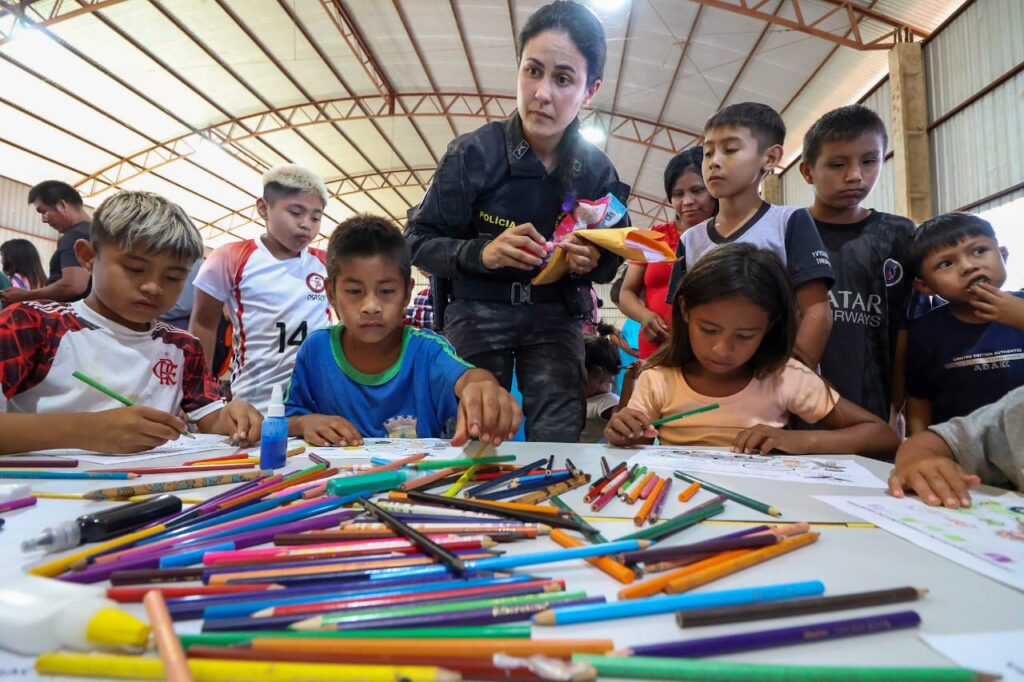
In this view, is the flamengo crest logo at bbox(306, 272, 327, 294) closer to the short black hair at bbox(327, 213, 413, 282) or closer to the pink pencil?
the short black hair at bbox(327, 213, 413, 282)

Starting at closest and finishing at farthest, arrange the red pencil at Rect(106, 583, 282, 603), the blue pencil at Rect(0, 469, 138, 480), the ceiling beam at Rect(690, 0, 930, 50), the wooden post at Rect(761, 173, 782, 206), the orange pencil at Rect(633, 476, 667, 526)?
1. the red pencil at Rect(106, 583, 282, 603)
2. the orange pencil at Rect(633, 476, 667, 526)
3. the blue pencil at Rect(0, 469, 138, 480)
4. the ceiling beam at Rect(690, 0, 930, 50)
5. the wooden post at Rect(761, 173, 782, 206)

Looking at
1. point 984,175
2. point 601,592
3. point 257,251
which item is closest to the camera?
point 601,592

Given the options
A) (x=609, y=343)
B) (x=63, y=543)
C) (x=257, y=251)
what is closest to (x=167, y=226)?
(x=257, y=251)

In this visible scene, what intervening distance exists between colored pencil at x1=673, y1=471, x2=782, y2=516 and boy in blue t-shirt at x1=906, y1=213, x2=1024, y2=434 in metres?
1.15

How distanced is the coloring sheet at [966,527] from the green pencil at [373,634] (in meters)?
0.50

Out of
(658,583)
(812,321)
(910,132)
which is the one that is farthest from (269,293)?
(910,132)

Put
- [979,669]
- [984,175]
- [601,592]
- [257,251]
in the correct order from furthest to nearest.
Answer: [984,175], [257,251], [601,592], [979,669]

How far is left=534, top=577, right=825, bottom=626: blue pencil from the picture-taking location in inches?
16.7

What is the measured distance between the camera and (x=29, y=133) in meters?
9.55

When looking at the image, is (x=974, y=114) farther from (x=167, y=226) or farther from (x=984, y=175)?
(x=167, y=226)

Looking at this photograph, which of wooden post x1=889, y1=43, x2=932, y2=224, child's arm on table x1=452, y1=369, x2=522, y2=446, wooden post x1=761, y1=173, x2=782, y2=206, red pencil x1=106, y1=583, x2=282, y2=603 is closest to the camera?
red pencil x1=106, y1=583, x2=282, y2=603

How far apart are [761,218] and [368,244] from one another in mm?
1236

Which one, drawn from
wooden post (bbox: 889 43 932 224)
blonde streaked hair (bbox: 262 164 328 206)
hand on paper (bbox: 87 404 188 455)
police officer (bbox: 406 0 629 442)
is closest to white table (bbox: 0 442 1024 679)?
hand on paper (bbox: 87 404 188 455)

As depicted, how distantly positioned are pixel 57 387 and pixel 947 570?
1739 mm
